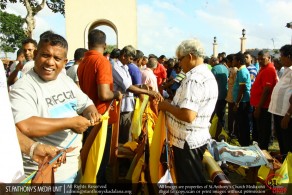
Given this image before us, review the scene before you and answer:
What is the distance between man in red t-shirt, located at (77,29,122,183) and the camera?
3256 millimetres

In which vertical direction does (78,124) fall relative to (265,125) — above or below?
above

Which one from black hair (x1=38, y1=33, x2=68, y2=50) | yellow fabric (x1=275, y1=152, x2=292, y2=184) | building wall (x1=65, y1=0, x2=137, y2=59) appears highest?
building wall (x1=65, y1=0, x2=137, y2=59)

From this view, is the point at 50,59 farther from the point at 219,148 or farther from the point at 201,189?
the point at 219,148

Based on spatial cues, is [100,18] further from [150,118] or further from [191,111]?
[191,111]

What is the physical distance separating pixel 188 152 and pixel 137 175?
870 mm

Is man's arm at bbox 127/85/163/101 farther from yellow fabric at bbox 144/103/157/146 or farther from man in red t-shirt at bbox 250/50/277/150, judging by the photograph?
man in red t-shirt at bbox 250/50/277/150

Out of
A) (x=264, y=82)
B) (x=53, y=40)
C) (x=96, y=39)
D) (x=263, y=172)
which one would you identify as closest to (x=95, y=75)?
(x=96, y=39)

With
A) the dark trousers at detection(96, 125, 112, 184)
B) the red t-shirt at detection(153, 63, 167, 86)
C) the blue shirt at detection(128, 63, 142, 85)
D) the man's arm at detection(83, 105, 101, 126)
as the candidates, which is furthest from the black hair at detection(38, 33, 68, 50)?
the red t-shirt at detection(153, 63, 167, 86)

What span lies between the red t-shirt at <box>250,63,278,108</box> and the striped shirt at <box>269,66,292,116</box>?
681 millimetres

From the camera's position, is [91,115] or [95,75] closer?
[91,115]

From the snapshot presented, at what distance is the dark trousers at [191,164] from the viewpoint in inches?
109

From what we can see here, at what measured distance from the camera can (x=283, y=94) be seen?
4281 millimetres

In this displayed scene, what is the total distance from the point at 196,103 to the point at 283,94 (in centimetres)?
225

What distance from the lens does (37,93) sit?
2.01 meters
